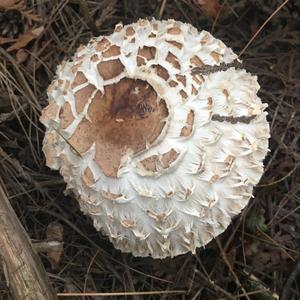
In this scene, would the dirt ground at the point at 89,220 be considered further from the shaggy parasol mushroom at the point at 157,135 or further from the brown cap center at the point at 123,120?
the brown cap center at the point at 123,120

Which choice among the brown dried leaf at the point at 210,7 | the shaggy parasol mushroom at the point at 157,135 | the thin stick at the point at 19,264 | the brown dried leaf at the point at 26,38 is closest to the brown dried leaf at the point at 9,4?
the brown dried leaf at the point at 26,38

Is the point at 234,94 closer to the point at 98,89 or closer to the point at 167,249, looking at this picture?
the point at 98,89

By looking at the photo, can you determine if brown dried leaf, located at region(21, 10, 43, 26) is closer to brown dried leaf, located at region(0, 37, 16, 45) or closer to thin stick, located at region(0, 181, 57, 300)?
brown dried leaf, located at region(0, 37, 16, 45)

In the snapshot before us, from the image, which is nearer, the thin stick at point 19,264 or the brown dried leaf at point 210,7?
the thin stick at point 19,264

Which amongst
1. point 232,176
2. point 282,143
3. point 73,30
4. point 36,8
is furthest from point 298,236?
point 36,8

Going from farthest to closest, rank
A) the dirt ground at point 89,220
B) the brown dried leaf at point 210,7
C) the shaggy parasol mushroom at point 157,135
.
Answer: the brown dried leaf at point 210,7 → the dirt ground at point 89,220 → the shaggy parasol mushroom at point 157,135

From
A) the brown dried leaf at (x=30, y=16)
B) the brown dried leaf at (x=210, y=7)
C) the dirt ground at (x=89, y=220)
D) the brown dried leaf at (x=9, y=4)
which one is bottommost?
the dirt ground at (x=89, y=220)

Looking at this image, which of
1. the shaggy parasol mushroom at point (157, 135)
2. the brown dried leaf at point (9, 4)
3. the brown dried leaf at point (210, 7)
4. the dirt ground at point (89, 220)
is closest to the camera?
the shaggy parasol mushroom at point (157, 135)
